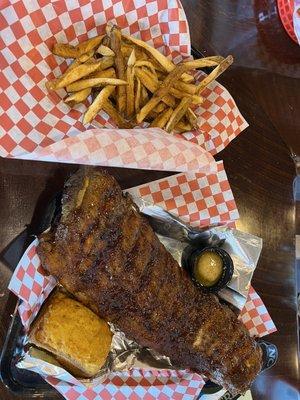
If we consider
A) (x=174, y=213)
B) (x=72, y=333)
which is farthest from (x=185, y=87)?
(x=72, y=333)

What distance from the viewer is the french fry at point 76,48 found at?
261 cm

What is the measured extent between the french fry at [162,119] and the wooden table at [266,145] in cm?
54

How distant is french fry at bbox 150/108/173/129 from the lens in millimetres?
2816

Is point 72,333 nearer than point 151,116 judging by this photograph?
Yes

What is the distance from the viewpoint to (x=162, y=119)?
283 cm

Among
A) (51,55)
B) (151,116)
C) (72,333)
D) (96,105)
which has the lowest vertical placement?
(72,333)

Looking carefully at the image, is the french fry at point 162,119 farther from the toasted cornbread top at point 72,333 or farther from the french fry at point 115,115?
the toasted cornbread top at point 72,333

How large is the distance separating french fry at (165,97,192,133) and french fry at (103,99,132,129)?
0.22m

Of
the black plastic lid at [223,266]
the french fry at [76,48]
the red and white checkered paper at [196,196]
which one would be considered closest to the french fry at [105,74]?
the french fry at [76,48]

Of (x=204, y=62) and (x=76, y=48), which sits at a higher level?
(x=76, y=48)

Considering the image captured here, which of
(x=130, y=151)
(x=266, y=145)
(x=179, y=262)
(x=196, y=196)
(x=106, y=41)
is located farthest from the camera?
(x=266, y=145)

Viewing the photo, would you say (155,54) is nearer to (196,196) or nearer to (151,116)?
(151,116)

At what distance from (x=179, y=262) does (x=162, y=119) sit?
870mm

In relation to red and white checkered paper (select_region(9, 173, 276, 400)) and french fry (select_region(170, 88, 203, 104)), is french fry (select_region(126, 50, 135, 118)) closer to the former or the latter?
french fry (select_region(170, 88, 203, 104))
